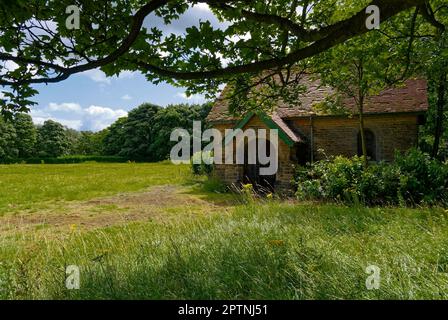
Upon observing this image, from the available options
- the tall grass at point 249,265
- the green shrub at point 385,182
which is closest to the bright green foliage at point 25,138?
the green shrub at point 385,182

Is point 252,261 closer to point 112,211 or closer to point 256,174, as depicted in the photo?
point 112,211

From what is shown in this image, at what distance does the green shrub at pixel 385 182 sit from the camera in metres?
Answer: 11.1

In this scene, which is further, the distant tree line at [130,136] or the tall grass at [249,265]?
the distant tree line at [130,136]

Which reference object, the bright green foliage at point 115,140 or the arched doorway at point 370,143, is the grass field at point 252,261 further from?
the bright green foliage at point 115,140

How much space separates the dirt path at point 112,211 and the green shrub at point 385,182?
4.30 metres

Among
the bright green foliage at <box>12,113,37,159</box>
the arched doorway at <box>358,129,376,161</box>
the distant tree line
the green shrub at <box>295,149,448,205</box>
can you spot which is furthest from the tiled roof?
the bright green foliage at <box>12,113,37,159</box>

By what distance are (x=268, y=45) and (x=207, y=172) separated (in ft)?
59.9

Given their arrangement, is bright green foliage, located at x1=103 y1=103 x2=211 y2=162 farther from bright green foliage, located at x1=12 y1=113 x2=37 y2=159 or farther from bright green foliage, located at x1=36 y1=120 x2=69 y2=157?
bright green foliage, located at x1=12 y1=113 x2=37 y2=159

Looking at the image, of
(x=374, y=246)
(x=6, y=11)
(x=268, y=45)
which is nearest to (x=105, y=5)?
(x=6, y=11)

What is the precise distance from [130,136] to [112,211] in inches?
2002

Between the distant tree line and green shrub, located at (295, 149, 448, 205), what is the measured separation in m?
44.6

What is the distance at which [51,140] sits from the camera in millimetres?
65875

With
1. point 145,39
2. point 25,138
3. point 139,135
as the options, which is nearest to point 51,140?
point 25,138

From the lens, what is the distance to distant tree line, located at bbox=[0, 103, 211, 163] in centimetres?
5688
